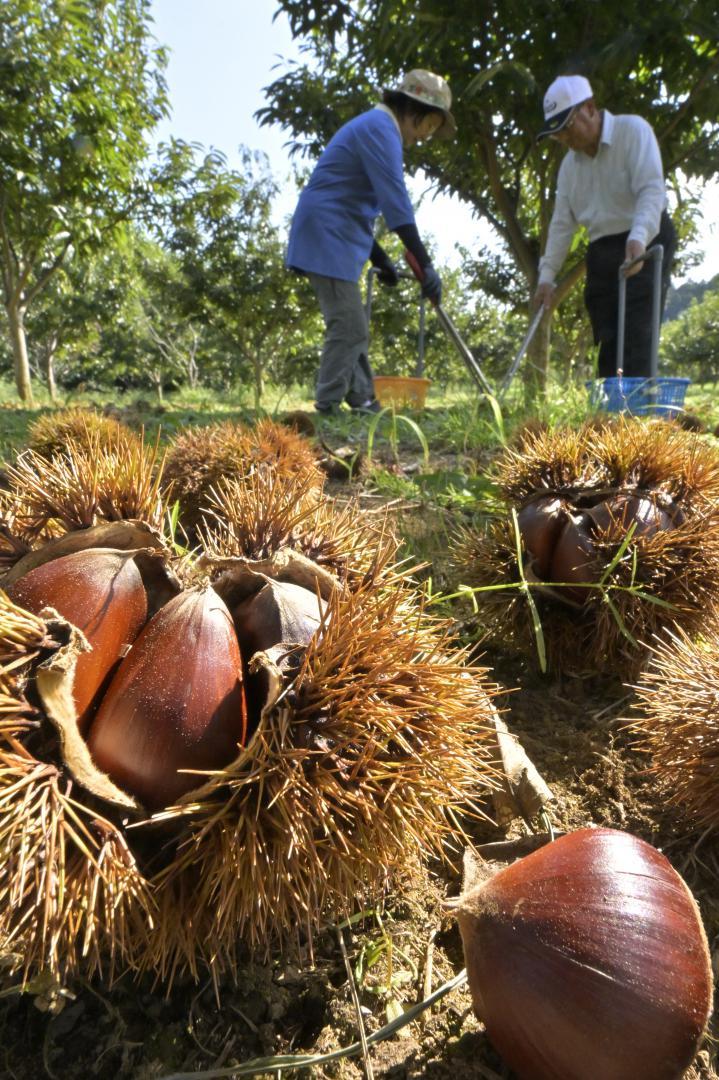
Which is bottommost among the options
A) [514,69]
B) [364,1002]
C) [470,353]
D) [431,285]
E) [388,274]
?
[364,1002]

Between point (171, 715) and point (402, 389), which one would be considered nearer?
point (171, 715)

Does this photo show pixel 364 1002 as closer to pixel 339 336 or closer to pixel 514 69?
pixel 339 336

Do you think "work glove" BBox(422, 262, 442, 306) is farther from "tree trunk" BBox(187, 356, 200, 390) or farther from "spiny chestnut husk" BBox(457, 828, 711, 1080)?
"tree trunk" BBox(187, 356, 200, 390)

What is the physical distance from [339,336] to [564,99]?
230 cm

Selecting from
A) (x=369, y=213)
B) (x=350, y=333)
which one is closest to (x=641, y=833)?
(x=350, y=333)

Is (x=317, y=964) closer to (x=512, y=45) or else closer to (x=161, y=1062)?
(x=161, y=1062)

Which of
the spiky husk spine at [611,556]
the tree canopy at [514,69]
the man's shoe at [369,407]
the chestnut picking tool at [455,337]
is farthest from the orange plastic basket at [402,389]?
the spiky husk spine at [611,556]

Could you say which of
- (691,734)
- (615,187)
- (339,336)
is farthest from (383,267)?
(691,734)

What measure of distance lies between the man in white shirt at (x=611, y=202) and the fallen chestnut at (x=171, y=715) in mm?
4295

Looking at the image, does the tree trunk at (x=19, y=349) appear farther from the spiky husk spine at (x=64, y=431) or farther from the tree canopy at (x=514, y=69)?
the spiky husk spine at (x=64, y=431)

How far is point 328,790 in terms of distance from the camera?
811mm

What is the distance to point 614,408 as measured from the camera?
3.35 meters

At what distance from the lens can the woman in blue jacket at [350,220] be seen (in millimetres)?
5062

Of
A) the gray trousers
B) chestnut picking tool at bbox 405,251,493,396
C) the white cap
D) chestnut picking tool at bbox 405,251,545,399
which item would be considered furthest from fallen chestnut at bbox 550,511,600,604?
the white cap
